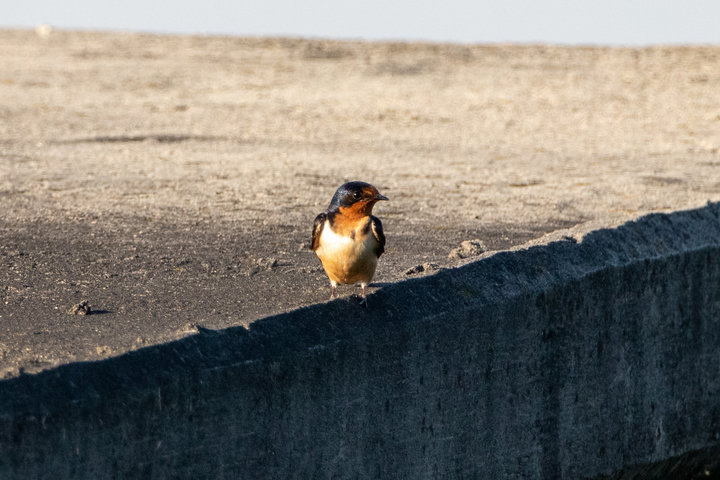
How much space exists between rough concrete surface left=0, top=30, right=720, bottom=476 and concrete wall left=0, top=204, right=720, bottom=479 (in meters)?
0.13

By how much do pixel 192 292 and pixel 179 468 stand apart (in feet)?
3.99

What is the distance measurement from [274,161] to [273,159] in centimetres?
10

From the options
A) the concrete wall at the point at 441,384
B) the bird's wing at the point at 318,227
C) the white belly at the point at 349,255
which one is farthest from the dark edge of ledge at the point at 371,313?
the bird's wing at the point at 318,227

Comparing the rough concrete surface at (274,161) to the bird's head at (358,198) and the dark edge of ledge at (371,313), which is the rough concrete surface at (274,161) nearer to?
the dark edge of ledge at (371,313)

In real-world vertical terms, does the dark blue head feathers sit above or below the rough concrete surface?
below

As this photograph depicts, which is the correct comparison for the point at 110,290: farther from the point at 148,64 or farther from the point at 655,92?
the point at 148,64

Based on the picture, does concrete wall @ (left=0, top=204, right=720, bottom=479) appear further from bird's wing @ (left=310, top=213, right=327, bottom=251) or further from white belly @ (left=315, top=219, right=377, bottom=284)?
bird's wing @ (left=310, top=213, right=327, bottom=251)

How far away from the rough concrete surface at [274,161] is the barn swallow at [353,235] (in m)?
0.15

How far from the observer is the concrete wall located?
127 inches

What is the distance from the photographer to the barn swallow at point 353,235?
3932mm

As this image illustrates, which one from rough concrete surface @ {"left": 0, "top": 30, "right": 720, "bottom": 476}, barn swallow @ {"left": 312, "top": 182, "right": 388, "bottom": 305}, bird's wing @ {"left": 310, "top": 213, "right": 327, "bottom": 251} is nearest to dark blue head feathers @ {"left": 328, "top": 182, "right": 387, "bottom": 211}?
barn swallow @ {"left": 312, "top": 182, "right": 388, "bottom": 305}

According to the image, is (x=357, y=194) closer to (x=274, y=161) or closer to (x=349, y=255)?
(x=349, y=255)

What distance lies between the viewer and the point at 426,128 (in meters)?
10.2

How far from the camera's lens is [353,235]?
3.94 m
